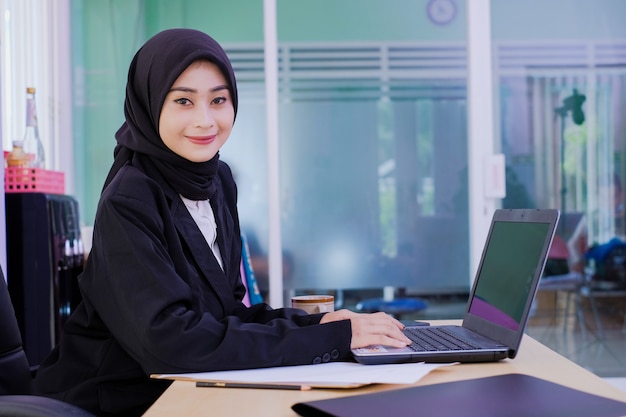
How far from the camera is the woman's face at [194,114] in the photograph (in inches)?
60.6

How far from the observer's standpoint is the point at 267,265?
4.46m

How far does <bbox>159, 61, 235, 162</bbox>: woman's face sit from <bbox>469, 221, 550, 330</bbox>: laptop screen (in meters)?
0.54

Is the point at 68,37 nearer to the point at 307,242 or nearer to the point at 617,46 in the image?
the point at 307,242

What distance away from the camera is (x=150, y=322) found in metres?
1.30

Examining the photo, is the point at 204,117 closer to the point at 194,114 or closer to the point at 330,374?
the point at 194,114

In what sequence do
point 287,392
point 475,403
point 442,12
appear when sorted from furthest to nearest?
1. point 442,12
2. point 287,392
3. point 475,403

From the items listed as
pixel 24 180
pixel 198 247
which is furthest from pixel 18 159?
pixel 198 247

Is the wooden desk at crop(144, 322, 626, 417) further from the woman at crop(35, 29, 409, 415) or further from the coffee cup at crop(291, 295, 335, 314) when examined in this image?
the coffee cup at crop(291, 295, 335, 314)

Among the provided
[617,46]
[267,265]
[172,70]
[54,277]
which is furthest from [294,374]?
[617,46]

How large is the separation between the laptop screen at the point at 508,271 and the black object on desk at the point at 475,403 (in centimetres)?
26

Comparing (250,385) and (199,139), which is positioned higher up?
(199,139)

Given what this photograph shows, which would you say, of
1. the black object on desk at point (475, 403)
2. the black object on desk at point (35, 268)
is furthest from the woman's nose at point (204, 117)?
the black object on desk at point (35, 268)

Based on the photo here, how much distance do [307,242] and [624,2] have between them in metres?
2.07

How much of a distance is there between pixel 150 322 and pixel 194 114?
42 centimetres
